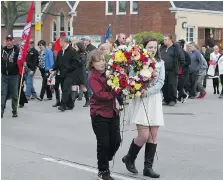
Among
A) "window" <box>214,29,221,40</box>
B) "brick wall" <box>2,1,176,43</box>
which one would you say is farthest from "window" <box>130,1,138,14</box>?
"window" <box>214,29,221,40</box>

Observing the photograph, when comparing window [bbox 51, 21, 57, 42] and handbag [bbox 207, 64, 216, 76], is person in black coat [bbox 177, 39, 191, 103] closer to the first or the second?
handbag [bbox 207, 64, 216, 76]

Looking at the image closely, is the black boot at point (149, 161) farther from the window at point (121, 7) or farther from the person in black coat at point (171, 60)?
the window at point (121, 7)

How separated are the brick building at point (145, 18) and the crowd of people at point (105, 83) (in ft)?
43.2

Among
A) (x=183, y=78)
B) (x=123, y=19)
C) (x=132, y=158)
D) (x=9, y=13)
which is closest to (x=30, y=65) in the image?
(x=183, y=78)

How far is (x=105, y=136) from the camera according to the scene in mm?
7094

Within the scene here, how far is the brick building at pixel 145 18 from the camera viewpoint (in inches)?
→ 1574

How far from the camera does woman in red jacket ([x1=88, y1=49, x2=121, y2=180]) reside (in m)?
7.03

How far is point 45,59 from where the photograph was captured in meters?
18.3

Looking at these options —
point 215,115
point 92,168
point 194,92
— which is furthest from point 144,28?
point 92,168

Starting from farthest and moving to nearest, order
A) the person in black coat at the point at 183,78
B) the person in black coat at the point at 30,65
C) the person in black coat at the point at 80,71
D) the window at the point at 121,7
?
1. the window at the point at 121,7
2. the person in black coat at the point at 30,65
3. the person in black coat at the point at 183,78
4. the person in black coat at the point at 80,71

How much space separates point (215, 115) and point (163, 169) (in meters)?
6.48

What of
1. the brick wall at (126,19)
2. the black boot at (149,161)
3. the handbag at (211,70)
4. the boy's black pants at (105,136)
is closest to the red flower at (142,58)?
the boy's black pants at (105,136)

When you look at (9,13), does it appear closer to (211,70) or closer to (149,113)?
(211,70)

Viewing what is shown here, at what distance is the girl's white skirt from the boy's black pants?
29 cm
